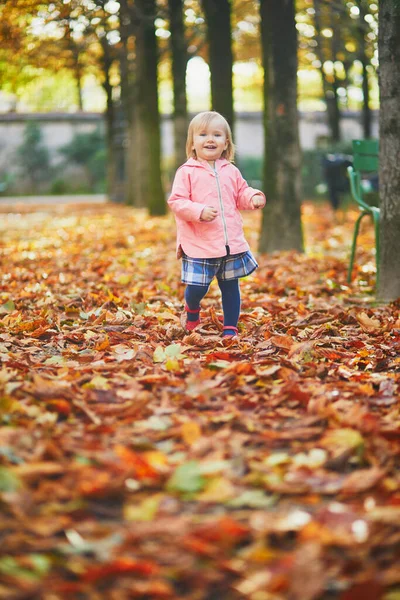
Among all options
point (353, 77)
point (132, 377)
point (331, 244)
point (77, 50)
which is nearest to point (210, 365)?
point (132, 377)

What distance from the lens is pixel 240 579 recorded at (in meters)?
2.07

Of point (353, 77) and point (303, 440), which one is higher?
point (353, 77)

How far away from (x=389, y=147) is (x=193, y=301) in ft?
7.01

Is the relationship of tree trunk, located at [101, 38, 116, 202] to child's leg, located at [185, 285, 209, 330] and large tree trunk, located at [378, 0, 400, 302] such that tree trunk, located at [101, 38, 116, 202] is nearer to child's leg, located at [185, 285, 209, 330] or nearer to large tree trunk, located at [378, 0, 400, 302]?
large tree trunk, located at [378, 0, 400, 302]

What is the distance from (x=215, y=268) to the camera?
478cm

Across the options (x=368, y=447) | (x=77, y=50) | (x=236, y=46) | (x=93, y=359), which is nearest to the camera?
(x=368, y=447)

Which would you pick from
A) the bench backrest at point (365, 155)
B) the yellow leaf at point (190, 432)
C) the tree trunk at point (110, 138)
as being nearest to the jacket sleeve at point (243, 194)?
the yellow leaf at point (190, 432)

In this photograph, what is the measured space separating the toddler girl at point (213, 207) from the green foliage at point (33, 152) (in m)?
26.6

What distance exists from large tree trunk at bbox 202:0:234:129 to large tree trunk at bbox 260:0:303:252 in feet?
5.13

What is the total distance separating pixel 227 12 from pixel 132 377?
8.19 metres

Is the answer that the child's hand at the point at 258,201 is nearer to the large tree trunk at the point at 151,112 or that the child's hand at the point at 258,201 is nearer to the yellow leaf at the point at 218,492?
the yellow leaf at the point at 218,492

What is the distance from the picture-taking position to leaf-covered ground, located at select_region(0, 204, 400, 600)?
207cm

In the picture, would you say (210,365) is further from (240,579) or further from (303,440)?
(240,579)

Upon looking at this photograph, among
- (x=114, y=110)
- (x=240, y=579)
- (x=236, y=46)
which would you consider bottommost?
(x=240, y=579)
